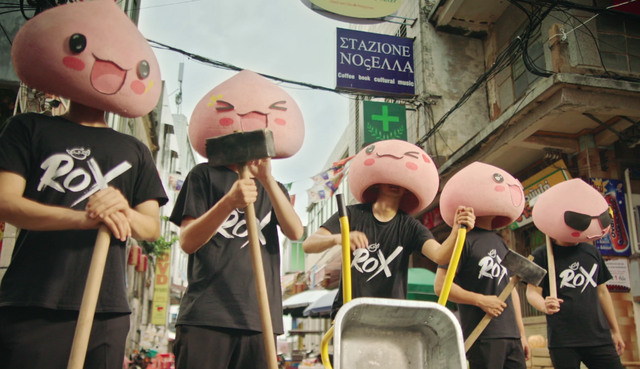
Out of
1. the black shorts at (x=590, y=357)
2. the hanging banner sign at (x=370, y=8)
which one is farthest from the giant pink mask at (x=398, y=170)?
the hanging banner sign at (x=370, y=8)

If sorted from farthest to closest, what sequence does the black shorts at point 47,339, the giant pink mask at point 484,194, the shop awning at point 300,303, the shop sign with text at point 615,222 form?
the shop awning at point 300,303
the shop sign with text at point 615,222
the giant pink mask at point 484,194
the black shorts at point 47,339

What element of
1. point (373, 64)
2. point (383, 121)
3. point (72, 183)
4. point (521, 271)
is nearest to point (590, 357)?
point (521, 271)

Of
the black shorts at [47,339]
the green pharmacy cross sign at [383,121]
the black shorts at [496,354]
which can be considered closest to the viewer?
the black shorts at [47,339]

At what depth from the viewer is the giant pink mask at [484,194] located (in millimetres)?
3039

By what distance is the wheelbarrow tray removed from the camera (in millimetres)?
1820

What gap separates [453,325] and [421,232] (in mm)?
1034

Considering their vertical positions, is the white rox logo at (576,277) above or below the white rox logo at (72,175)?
below

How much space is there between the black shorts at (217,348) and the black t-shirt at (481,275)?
1581 mm

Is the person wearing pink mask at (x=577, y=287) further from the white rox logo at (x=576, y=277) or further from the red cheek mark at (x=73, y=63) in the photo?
the red cheek mark at (x=73, y=63)

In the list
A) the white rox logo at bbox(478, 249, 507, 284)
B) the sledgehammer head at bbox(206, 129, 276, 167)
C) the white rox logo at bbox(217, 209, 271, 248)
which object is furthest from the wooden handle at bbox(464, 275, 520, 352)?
the sledgehammer head at bbox(206, 129, 276, 167)

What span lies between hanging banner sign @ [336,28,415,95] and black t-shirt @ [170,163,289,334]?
7.84 meters

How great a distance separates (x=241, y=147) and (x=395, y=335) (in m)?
0.97

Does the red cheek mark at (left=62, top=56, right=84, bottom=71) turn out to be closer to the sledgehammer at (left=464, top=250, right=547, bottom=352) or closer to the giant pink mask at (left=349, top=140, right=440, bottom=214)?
the giant pink mask at (left=349, top=140, right=440, bottom=214)

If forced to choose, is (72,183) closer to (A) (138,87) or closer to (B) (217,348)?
(A) (138,87)
